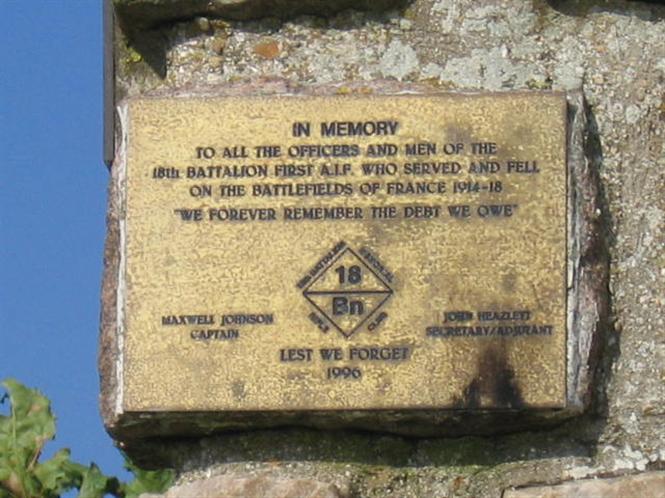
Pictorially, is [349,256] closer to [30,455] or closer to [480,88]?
[480,88]

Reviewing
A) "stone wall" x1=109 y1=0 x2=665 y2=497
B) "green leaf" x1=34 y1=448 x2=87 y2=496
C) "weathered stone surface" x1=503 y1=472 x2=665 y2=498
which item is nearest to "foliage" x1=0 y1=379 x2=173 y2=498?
"green leaf" x1=34 y1=448 x2=87 y2=496

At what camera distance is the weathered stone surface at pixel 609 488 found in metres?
3.03

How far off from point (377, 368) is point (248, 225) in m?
0.29

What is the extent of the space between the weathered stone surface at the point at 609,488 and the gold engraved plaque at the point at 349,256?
124mm

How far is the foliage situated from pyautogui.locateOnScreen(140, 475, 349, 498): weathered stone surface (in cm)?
21

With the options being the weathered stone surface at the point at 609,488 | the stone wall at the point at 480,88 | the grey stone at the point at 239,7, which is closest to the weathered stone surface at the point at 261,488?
the stone wall at the point at 480,88

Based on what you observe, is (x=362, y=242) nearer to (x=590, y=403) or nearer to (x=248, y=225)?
(x=248, y=225)

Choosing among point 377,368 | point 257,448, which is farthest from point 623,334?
point 257,448

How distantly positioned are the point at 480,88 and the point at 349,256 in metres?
0.34

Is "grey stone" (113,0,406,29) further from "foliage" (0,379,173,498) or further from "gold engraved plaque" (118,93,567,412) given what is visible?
"foliage" (0,379,173,498)

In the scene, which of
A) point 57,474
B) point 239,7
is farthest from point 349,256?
point 57,474

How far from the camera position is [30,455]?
333cm

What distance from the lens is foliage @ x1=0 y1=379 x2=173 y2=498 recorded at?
130 inches

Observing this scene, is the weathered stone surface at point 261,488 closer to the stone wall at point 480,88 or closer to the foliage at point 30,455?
the stone wall at point 480,88
